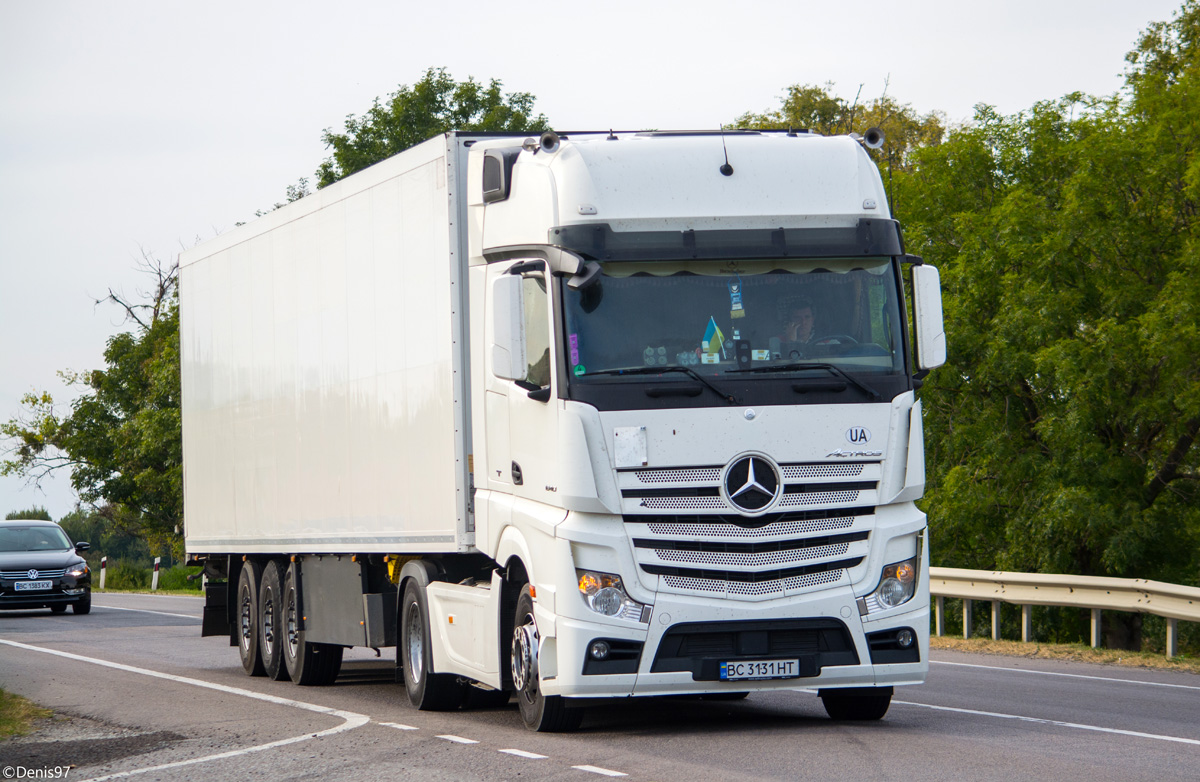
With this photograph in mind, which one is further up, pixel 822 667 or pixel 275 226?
pixel 275 226

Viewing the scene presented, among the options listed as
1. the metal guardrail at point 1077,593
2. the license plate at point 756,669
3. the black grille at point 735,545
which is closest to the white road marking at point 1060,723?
the license plate at point 756,669

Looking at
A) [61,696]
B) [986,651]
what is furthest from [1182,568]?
[61,696]

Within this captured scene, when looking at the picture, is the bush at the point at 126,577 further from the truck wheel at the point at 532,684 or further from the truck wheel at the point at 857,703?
the truck wheel at the point at 857,703

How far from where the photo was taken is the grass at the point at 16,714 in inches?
466

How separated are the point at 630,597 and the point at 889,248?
109 inches

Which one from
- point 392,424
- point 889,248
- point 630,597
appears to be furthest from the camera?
point 392,424

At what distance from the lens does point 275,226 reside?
15422 mm

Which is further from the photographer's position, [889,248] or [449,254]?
[449,254]

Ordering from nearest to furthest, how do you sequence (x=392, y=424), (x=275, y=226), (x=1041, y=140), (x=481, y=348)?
(x=481, y=348) → (x=392, y=424) → (x=275, y=226) → (x=1041, y=140)

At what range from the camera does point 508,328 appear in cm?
985

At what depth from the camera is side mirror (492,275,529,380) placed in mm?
9836

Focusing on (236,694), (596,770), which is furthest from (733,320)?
(236,694)

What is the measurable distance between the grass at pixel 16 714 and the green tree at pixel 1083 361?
1447cm

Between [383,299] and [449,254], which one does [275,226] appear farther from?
[449,254]
